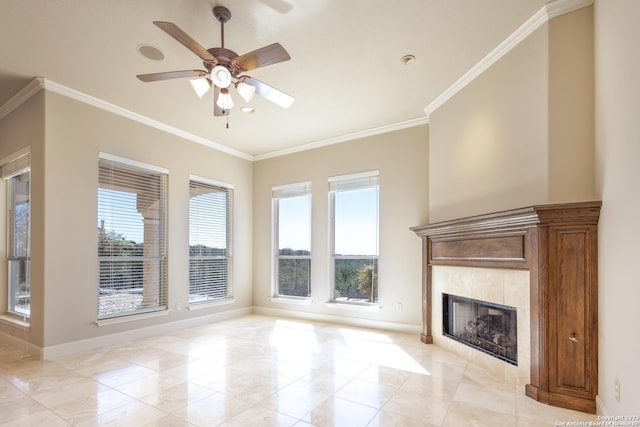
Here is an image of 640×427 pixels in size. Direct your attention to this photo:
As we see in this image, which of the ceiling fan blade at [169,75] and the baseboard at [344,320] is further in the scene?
the baseboard at [344,320]

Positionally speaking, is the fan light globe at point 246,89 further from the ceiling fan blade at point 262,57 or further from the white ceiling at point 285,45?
the white ceiling at point 285,45

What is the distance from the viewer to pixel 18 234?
14.6ft

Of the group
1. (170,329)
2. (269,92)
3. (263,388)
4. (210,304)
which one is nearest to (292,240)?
(210,304)

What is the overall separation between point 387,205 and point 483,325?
2.09m

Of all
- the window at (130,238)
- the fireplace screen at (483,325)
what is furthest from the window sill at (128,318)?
the fireplace screen at (483,325)

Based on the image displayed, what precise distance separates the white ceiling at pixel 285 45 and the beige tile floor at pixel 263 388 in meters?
3.01

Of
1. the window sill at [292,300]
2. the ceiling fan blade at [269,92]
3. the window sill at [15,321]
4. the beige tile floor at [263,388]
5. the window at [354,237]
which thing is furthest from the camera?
the window sill at [292,300]

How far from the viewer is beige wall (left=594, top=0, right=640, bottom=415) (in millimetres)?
1929

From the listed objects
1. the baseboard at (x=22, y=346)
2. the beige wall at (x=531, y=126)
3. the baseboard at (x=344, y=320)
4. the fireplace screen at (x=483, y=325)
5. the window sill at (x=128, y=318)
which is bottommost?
the baseboard at (x=344, y=320)

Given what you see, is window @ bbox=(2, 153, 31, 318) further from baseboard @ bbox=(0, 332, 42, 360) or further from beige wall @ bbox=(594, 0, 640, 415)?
beige wall @ bbox=(594, 0, 640, 415)

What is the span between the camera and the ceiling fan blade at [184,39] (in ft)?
6.70

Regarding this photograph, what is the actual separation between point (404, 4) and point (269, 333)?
4.22 metres

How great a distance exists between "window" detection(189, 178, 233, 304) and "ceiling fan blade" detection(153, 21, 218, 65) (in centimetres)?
324

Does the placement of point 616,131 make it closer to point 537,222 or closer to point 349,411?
point 537,222
